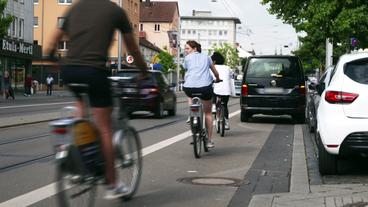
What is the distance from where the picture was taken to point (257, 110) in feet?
54.1

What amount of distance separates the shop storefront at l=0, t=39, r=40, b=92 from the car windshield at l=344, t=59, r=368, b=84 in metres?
38.8

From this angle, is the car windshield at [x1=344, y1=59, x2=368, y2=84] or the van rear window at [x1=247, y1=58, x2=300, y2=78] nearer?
the car windshield at [x1=344, y1=59, x2=368, y2=84]

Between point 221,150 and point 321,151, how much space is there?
113 inches

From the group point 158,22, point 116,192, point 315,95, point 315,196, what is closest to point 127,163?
point 116,192

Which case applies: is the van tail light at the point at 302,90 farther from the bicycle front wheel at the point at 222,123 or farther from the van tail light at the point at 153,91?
the van tail light at the point at 153,91

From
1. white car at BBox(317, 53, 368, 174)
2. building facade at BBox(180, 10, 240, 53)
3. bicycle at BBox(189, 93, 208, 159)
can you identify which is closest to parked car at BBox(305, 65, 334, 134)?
bicycle at BBox(189, 93, 208, 159)

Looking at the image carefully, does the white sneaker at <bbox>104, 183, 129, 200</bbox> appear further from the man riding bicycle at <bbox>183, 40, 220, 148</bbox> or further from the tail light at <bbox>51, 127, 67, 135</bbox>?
the man riding bicycle at <bbox>183, 40, 220, 148</bbox>

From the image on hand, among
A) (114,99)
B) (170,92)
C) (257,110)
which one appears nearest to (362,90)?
(114,99)

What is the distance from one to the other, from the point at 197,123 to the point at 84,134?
14.4ft

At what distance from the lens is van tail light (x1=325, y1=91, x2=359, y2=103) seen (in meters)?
7.27

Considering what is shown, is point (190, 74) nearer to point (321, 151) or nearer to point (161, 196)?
point (321, 151)

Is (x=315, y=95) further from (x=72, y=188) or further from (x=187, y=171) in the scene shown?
(x=72, y=188)

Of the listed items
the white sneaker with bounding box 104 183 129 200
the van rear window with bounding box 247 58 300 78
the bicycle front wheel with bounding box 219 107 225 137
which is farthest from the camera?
the van rear window with bounding box 247 58 300 78

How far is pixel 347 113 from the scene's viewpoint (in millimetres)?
7273
